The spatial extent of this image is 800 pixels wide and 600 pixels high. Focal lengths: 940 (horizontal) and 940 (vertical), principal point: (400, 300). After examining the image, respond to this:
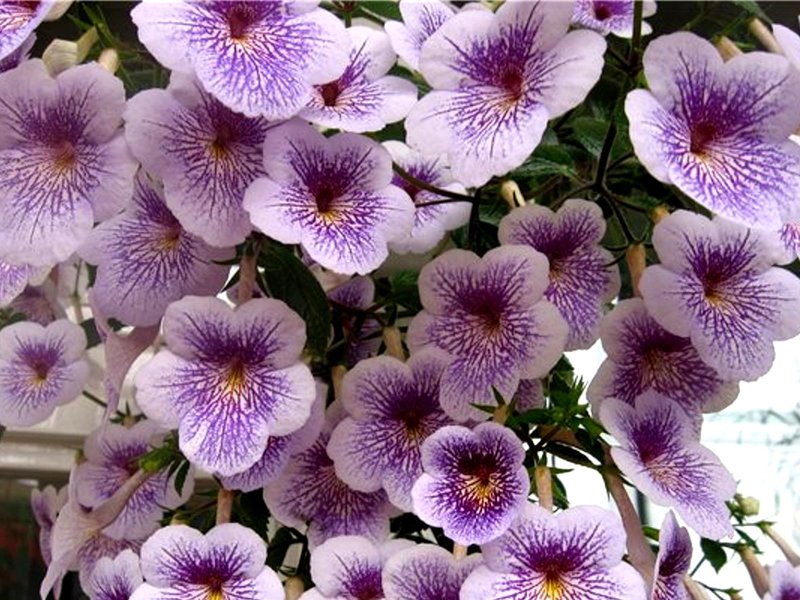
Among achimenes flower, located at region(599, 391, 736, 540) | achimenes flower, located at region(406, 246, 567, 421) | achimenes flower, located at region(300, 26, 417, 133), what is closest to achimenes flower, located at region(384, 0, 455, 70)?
achimenes flower, located at region(300, 26, 417, 133)

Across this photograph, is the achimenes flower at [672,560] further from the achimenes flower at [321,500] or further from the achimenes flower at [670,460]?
the achimenes flower at [321,500]

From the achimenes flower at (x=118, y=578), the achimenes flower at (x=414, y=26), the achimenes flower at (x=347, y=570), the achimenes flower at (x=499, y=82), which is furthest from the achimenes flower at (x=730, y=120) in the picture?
the achimenes flower at (x=118, y=578)

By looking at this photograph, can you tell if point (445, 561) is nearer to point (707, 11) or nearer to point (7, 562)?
point (707, 11)

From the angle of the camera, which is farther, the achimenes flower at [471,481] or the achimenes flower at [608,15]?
the achimenes flower at [608,15]

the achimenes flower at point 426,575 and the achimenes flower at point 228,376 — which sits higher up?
the achimenes flower at point 228,376

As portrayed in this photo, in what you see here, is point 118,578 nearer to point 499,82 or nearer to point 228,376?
point 228,376

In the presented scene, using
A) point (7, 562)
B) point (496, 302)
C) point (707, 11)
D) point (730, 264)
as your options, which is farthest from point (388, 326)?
point (7, 562)
